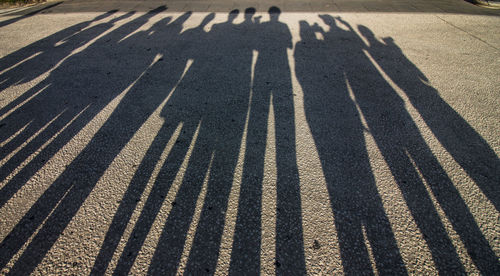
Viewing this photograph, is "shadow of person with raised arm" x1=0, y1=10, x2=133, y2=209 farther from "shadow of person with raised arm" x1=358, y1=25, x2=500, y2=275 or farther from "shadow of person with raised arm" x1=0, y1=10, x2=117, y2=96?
"shadow of person with raised arm" x1=358, y1=25, x2=500, y2=275

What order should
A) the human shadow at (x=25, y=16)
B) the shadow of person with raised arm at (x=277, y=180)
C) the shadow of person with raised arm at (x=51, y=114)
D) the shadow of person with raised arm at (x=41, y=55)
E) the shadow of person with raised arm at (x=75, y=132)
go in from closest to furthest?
the shadow of person with raised arm at (x=277, y=180), the shadow of person with raised arm at (x=75, y=132), the shadow of person with raised arm at (x=51, y=114), the shadow of person with raised arm at (x=41, y=55), the human shadow at (x=25, y=16)

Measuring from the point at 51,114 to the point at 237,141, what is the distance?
296 centimetres

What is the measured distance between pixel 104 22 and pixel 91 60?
2807mm

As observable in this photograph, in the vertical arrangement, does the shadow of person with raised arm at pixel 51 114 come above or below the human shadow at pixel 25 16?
below

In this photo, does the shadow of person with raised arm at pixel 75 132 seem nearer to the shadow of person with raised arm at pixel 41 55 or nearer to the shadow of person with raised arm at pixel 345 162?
the shadow of person with raised arm at pixel 41 55

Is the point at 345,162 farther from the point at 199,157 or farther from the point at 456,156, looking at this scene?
the point at 199,157

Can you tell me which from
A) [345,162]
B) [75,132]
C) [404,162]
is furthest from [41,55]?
[404,162]

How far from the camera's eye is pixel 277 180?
8.63ft

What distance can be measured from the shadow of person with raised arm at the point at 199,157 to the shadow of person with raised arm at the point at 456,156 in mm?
2181

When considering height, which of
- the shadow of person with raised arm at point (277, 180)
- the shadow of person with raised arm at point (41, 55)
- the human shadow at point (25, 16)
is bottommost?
the shadow of person with raised arm at point (277, 180)

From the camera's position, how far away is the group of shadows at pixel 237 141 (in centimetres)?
212

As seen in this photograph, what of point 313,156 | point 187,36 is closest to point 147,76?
point 187,36

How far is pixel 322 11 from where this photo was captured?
24.4ft

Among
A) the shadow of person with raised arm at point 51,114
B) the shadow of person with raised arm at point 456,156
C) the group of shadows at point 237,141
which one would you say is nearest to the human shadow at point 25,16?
the group of shadows at point 237,141
